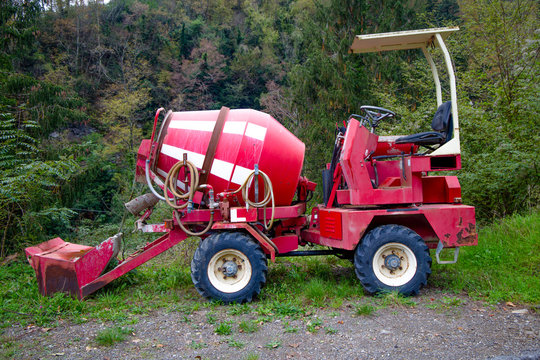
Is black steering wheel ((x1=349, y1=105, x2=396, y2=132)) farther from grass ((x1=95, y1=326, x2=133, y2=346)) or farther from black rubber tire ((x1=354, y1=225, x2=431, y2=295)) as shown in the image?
grass ((x1=95, y1=326, x2=133, y2=346))

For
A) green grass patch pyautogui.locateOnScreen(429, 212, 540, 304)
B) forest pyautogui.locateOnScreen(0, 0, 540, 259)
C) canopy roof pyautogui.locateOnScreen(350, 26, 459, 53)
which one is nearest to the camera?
green grass patch pyautogui.locateOnScreen(429, 212, 540, 304)

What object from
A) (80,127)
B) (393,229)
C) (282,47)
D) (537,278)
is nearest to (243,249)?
(393,229)

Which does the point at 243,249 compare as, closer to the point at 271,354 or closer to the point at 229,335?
the point at 229,335

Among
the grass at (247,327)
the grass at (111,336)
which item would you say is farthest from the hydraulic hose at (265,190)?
the grass at (111,336)

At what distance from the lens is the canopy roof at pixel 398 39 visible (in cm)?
520

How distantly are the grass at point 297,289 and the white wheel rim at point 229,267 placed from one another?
27cm

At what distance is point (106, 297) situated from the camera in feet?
16.7

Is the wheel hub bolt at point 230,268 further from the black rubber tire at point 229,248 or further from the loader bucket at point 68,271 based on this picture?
the loader bucket at point 68,271

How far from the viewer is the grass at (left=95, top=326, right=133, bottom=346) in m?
3.84

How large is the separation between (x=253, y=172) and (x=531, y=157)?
4.86 metres

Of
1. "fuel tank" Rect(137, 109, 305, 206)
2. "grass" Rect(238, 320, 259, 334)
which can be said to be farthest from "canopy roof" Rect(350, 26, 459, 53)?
"grass" Rect(238, 320, 259, 334)

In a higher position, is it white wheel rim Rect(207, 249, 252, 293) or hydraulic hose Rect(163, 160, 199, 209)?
hydraulic hose Rect(163, 160, 199, 209)

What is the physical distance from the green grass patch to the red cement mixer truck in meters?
0.52

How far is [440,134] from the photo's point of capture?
5.00 meters
